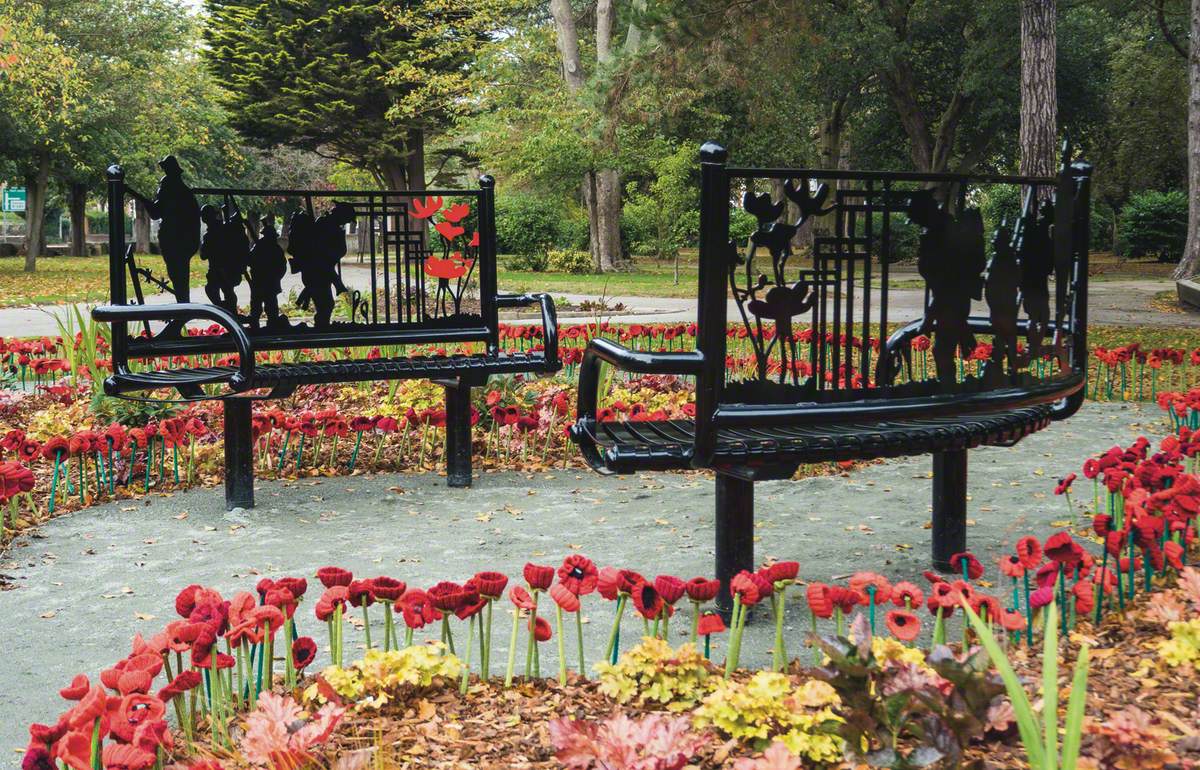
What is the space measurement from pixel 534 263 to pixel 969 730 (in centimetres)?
3068

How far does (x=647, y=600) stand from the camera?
2695 mm

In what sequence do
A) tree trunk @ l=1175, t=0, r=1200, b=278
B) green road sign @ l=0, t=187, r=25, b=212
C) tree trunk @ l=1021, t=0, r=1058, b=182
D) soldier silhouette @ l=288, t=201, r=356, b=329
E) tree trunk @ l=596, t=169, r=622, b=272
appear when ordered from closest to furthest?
soldier silhouette @ l=288, t=201, r=356, b=329 → tree trunk @ l=1021, t=0, r=1058, b=182 → tree trunk @ l=1175, t=0, r=1200, b=278 → tree trunk @ l=596, t=169, r=622, b=272 → green road sign @ l=0, t=187, r=25, b=212

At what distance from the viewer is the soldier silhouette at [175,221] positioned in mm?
5406

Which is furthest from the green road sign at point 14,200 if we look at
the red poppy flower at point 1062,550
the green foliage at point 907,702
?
the green foliage at point 907,702

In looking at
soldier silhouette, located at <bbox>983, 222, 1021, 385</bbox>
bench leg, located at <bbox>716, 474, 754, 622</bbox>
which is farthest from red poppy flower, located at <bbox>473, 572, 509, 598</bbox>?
soldier silhouette, located at <bbox>983, 222, 1021, 385</bbox>

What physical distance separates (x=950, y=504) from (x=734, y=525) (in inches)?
39.6

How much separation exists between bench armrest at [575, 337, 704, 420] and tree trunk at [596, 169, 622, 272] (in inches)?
1073

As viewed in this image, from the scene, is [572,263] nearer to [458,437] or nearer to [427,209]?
[427,209]

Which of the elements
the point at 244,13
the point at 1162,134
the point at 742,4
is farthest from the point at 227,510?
the point at 1162,134

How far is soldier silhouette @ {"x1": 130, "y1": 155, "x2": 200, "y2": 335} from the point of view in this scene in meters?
5.41

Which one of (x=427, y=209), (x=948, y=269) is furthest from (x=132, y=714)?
(x=427, y=209)

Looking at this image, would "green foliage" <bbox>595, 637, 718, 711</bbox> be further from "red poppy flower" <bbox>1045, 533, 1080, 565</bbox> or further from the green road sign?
the green road sign

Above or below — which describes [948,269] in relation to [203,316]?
above

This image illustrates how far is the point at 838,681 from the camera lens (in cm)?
220
